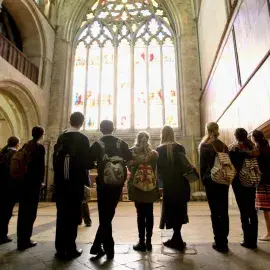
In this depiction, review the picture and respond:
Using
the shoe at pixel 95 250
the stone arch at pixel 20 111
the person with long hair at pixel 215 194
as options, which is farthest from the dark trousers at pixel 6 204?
the stone arch at pixel 20 111

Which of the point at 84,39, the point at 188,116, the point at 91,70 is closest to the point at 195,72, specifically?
the point at 188,116

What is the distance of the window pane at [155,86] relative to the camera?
11871 millimetres

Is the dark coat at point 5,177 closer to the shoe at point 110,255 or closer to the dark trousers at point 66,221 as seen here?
the dark trousers at point 66,221

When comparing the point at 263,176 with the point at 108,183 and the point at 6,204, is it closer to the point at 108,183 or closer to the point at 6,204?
the point at 108,183

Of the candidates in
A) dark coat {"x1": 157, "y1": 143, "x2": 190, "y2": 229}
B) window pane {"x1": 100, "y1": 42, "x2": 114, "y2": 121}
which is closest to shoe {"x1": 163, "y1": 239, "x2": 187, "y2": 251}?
dark coat {"x1": 157, "y1": 143, "x2": 190, "y2": 229}

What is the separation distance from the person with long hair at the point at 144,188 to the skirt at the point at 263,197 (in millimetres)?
1281

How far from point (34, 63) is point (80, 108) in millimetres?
2935

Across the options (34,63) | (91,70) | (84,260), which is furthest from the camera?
(91,70)

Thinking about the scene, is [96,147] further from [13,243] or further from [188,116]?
[188,116]

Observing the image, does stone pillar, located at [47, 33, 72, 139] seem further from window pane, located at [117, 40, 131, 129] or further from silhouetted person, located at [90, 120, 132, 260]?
silhouetted person, located at [90, 120, 132, 260]

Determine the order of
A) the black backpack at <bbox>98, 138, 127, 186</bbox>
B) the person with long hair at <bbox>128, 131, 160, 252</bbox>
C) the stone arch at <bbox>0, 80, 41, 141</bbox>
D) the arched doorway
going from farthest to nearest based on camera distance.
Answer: the stone arch at <bbox>0, 80, 41, 141</bbox>, the arched doorway, the person with long hair at <bbox>128, 131, 160, 252</bbox>, the black backpack at <bbox>98, 138, 127, 186</bbox>

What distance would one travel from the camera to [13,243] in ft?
8.89

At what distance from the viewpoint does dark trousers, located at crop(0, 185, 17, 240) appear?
9.24 feet

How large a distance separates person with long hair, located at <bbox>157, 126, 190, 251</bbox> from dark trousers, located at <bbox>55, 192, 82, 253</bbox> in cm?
95
